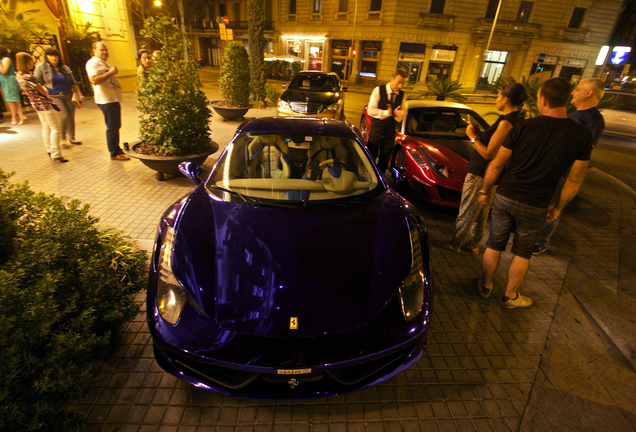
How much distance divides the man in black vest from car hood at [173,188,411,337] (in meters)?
2.95

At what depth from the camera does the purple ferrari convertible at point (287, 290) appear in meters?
1.65

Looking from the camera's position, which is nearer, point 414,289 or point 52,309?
point 52,309

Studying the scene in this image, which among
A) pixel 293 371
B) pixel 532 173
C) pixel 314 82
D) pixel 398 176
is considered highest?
pixel 314 82

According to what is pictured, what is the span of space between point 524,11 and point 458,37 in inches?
255

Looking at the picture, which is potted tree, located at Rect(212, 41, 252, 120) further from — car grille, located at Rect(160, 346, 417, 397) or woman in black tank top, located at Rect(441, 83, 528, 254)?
car grille, located at Rect(160, 346, 417, 397)

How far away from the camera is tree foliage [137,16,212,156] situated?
4.93 m

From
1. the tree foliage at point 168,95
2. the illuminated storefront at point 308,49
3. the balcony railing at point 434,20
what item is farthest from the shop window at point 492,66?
the tree foliage at point 168,95

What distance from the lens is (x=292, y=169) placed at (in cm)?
284

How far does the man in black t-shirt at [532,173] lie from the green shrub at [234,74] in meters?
Answer: 9.25

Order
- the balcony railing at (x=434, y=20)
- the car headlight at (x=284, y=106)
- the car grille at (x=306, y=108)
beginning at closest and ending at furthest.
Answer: the car grille at (x=306, y=108), the car headlight at (x=284, y=106), the balcony railing at (x=434, y=20)

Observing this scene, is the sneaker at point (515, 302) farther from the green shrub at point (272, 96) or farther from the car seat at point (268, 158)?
the green shrub at point (272, 96)

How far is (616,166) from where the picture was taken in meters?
8.84

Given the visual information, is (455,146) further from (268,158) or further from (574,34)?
(574,34)

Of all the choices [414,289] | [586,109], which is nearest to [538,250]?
[586,109]
